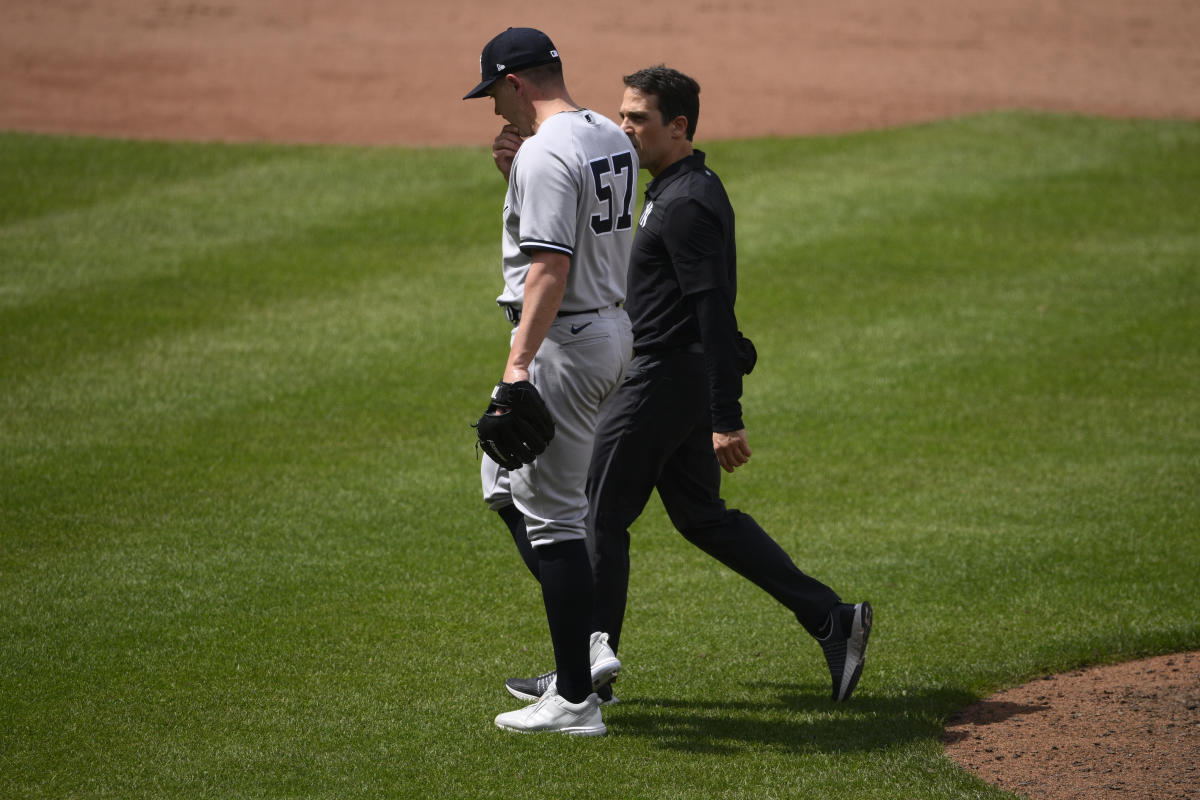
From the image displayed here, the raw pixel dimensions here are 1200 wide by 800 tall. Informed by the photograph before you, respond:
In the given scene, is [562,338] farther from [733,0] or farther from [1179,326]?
[733,0]

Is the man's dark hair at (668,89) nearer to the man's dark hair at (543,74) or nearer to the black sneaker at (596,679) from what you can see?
the man's dark hair at (543,74)

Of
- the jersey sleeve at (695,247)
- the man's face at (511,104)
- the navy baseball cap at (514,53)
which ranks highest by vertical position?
the navy baseball cap at (514,53)

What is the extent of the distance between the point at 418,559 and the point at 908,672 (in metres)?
2.27

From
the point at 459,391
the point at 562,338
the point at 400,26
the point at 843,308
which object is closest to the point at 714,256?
the point at 562,338

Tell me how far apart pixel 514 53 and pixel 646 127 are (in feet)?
2.14

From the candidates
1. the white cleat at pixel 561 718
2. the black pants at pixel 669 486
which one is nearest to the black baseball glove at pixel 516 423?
the black pants at pixel 669 486

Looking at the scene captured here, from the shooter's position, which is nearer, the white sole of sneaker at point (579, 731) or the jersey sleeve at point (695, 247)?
the white sole of sneaker at point (579, 731)

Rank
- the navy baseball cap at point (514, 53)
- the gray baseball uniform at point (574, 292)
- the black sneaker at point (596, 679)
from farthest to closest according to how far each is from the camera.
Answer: the black sneaker at point (596, 679)
the navy baseball cap at point (514, 53)
the gray baseball uniform at point (574, 292)

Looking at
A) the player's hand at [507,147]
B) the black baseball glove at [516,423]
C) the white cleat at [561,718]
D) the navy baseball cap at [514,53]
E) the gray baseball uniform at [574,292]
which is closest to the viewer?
the black baseball glove at [516,423]

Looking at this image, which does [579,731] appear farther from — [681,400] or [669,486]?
[681,400]

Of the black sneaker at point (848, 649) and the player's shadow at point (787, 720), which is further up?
the black sneaker at point (848, 649)

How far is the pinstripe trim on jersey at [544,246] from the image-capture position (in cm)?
389

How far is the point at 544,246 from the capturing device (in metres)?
3.89

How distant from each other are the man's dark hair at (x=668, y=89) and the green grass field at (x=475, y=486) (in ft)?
6.73
